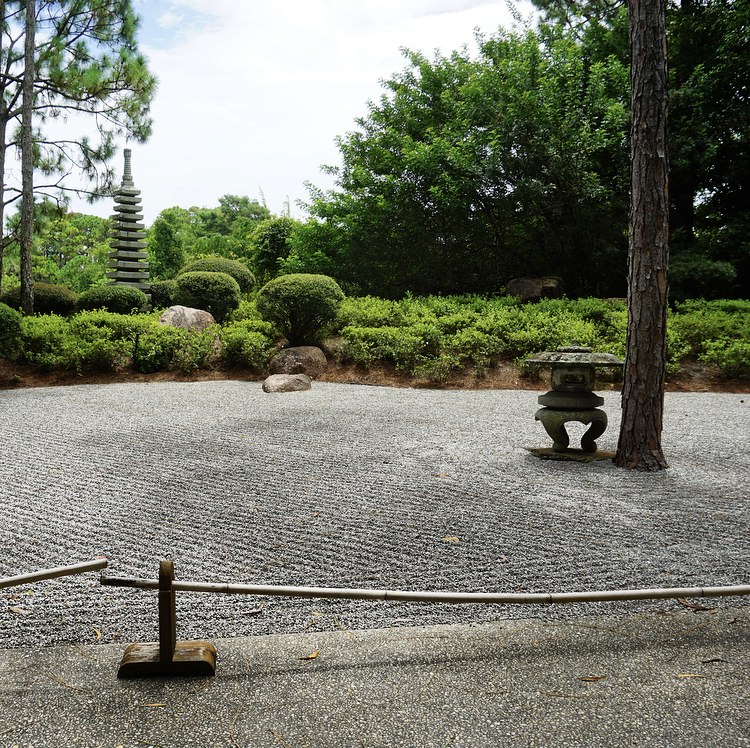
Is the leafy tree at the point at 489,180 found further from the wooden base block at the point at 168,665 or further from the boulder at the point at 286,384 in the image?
the wooden base block at the point at 168,665

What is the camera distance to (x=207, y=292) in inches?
434

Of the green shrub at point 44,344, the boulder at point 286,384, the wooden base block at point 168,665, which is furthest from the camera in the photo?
the green shrub at point 44,344

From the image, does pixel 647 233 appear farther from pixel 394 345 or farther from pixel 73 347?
pixel 73 347

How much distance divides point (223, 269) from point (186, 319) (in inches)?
142

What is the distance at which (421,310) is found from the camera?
10438mm

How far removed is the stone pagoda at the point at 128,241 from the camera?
14617mm

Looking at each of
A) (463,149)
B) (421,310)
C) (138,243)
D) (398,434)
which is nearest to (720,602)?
(398,434)

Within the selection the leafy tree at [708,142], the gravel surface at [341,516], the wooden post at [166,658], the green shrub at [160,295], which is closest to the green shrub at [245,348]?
the gravel surface at [341,516]

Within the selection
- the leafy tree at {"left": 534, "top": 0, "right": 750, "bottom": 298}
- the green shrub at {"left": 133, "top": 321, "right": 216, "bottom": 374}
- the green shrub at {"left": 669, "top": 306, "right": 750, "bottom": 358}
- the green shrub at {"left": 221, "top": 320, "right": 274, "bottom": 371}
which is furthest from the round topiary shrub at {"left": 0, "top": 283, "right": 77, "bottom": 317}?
the leafy tree at {"left": 534, "top": 0, "right": 750, "bottom": 298}

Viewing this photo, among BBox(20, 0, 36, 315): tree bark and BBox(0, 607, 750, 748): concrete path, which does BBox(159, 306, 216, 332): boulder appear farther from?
BBox(0, 607, 750, 748): concrete path

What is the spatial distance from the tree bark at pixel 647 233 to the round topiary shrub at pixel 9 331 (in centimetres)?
797

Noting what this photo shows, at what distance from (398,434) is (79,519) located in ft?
9.12

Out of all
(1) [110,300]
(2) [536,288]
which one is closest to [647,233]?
(2) [536,288]

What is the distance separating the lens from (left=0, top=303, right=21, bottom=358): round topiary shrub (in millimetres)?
8773
